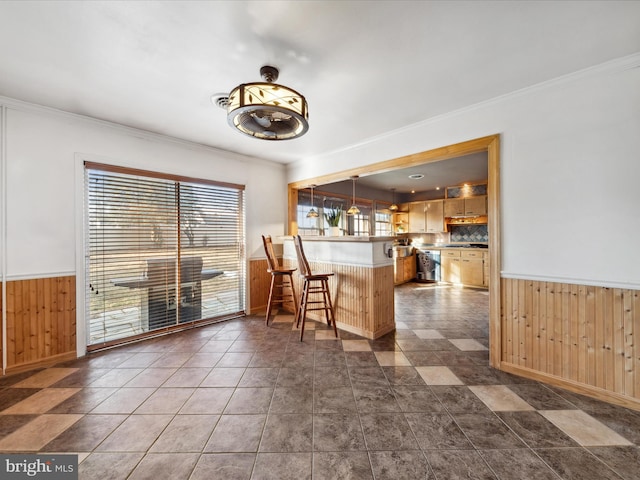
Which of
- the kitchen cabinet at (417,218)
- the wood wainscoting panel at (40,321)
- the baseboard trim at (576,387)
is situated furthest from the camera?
the kitchen cabinet at (417,218)

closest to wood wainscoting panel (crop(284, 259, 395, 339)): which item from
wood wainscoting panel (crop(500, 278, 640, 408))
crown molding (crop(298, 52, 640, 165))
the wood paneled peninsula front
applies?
the wood paneled peninsula front

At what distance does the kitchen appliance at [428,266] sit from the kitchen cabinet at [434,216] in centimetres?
65

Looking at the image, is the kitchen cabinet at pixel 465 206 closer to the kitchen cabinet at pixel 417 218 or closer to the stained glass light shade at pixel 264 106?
the kitchen cabinet at pixel 417 218

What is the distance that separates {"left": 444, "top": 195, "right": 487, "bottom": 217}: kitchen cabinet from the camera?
6250 millimetres

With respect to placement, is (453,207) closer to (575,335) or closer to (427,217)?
(427,217)

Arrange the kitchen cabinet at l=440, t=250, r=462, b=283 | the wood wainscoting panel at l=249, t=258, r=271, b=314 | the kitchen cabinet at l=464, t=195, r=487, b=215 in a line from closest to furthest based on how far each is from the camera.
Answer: the wood wainscoting panel at l=249, t=258, r=271, b=314
the kitchen cabinet at l=464, t=195, r=487, b=215
the kitchen cabinet at l=440, t=250, r=462, b=283

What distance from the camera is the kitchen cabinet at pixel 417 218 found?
723 cm

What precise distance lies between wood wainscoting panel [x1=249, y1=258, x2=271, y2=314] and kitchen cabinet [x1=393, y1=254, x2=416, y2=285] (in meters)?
3.58

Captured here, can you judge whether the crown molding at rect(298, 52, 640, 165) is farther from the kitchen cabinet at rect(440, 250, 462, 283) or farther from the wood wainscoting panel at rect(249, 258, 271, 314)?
the kitchen cabinet at rect(440, 250, 462, 283)

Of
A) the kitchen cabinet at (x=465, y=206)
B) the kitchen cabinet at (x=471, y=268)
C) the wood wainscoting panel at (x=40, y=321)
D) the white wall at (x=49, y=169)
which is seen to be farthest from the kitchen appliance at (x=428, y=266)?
the wood wainscoting panel at (x=40, y=321)

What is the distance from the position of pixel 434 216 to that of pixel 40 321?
7.59 metres

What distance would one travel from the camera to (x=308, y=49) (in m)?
1.80

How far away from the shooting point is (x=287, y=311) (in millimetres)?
4355

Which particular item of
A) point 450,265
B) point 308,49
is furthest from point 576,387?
point 450,265
